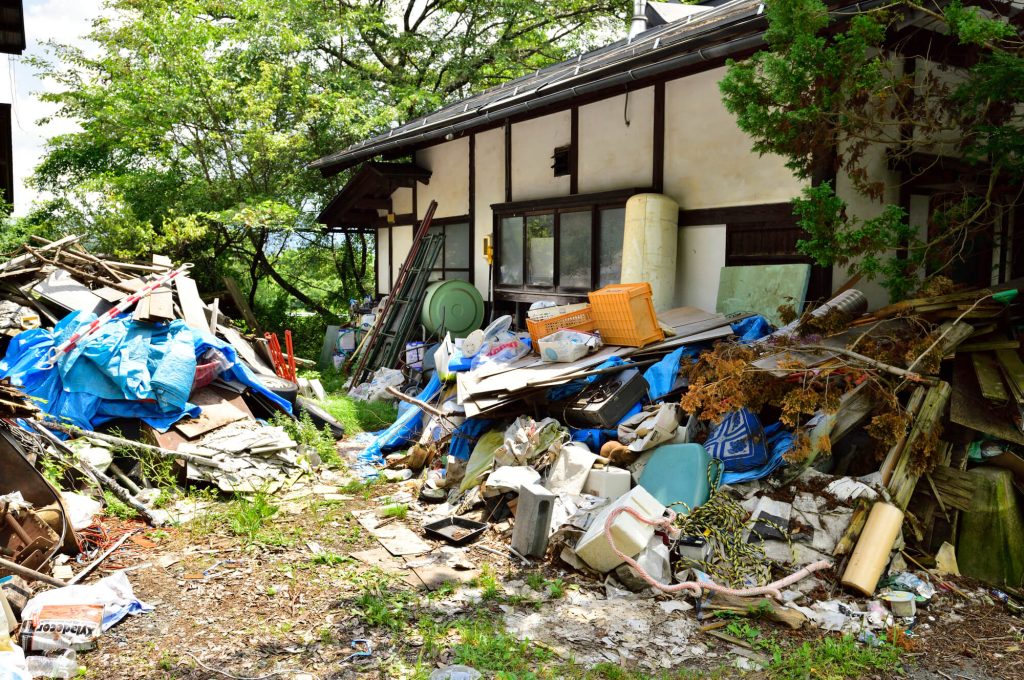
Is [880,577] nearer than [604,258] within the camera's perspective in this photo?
Yes

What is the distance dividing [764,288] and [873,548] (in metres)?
3.54

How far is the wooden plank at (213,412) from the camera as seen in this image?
768 centimetres

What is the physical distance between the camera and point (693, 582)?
4.75 metres

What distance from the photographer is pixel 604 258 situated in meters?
9.77

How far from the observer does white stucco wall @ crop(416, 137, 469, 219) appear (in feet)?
42.8

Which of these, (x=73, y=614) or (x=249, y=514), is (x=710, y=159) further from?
(x=73, y=614)

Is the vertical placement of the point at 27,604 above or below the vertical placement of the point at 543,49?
below

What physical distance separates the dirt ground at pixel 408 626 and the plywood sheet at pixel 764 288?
3.37 meters

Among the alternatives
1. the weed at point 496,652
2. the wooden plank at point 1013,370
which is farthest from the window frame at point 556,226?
the weed at point 496,652

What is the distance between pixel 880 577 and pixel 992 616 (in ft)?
2.18

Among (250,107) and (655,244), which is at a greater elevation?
(250,107)

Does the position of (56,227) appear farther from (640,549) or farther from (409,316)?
(640,549)

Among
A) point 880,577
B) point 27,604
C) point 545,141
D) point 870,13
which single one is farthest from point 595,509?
point 545,141

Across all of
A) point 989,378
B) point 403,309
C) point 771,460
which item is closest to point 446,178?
point 403,309
